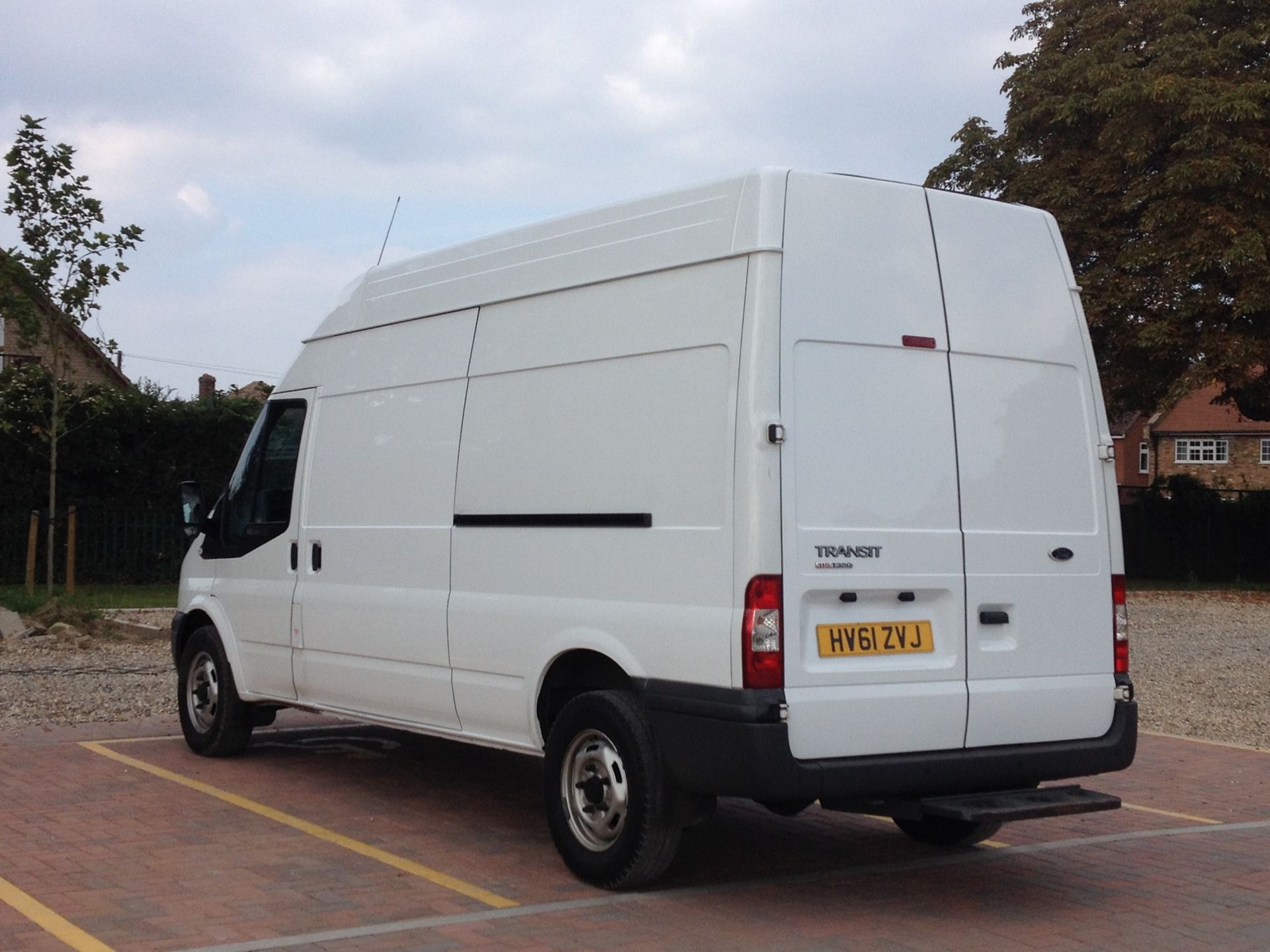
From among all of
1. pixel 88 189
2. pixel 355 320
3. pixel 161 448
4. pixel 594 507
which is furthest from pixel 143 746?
pixel 161 448

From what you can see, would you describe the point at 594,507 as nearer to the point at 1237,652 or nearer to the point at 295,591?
the point at 295,591

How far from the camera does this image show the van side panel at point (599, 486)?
5.78m

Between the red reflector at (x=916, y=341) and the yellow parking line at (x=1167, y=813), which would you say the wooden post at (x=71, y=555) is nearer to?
the yellow parking line at (x=1167, y=813)

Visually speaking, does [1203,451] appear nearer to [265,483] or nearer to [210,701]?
[210,701]

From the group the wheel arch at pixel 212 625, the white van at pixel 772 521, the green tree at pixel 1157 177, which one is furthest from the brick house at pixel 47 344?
the green tree at pixel 1157 177

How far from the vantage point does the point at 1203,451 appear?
7512 centimetres

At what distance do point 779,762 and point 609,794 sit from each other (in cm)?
90

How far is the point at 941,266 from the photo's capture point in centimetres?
622

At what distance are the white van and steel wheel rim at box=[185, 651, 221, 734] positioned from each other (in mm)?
2239

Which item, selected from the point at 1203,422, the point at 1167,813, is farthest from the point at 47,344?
the point at 1203,422

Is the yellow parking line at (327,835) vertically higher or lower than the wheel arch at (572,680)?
lower

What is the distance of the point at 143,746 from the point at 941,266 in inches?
237

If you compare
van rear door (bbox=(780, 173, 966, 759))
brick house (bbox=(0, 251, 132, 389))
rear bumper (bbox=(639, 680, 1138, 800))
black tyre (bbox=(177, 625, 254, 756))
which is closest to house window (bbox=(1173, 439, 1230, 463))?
brick house (bbox=(0, 251, 132, 389))

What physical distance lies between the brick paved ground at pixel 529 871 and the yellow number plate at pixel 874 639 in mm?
1014
